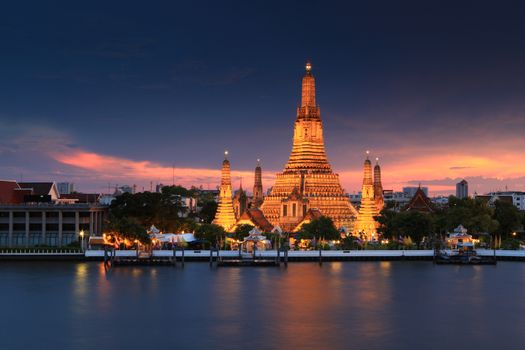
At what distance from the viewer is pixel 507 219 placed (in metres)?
99.4

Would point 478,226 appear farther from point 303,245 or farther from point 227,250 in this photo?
point 227,250

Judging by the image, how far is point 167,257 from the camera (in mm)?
79500

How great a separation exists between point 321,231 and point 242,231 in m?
8.15

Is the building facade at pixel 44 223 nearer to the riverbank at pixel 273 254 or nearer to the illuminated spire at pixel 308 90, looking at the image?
the riverbank at pixel 273 254

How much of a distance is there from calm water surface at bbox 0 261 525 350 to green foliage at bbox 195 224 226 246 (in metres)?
11.7

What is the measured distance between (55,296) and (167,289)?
781cm

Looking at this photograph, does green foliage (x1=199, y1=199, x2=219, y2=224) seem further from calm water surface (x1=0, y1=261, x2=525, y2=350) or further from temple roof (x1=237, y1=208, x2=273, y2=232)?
calm water surface (x1=0, y1=261, x2=525, y2=350)

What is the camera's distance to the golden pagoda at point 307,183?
3895 inches

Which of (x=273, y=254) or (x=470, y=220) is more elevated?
(x=470, y=220)

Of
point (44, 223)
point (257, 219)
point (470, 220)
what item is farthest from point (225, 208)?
point (470, 220)

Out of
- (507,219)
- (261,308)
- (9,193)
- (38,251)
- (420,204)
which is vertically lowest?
(261,308)

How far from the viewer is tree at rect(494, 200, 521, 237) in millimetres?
99375

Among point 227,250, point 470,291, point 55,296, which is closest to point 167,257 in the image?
point 227,250

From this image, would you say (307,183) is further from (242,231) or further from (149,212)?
(149,212)
